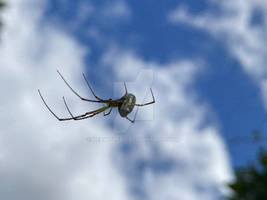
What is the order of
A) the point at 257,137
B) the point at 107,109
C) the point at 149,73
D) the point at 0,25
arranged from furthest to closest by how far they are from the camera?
1. the point at 0,25
2. the point at 149,73
3. the point at 107,109
4. the point at 257,137

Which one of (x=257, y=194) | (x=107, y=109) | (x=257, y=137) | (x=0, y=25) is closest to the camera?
(x=257, y=194)

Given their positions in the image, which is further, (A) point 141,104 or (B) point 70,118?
(A) point 141,104

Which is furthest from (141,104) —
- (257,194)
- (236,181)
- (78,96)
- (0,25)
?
(0,25)

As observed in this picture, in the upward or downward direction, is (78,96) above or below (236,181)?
above

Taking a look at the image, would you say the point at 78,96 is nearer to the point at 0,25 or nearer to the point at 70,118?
the point at 70,118

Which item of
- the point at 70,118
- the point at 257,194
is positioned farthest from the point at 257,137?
the point at 70,118

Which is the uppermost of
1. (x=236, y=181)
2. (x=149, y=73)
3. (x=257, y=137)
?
(x=149, y=73)
